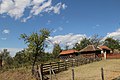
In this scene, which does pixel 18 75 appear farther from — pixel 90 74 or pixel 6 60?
pixel 6 60

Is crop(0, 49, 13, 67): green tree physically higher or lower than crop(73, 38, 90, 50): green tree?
lower

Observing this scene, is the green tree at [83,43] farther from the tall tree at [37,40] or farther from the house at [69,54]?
the tall tree at [37,40]

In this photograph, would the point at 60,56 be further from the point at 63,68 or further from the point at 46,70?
the point at 46,70

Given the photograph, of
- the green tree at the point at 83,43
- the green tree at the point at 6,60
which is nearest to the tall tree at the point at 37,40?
the green tree at the point at 6,60

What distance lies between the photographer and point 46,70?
103 ft

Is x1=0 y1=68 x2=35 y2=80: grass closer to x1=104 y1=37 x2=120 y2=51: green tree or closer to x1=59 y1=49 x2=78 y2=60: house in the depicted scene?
x1=59 y1=49 x2=78 y2=60: house

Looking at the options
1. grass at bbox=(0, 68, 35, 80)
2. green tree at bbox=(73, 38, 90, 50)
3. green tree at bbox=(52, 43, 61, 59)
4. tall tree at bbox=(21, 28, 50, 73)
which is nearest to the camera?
grass at bbox=(0, 68, 35, 80)

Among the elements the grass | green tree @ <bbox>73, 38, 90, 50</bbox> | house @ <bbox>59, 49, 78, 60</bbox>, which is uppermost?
green tree @ <bbox>73, 38, 90, 50</bbox>

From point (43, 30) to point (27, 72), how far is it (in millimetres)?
21784

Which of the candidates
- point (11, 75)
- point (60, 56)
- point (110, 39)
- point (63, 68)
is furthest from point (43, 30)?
point (110, 39)

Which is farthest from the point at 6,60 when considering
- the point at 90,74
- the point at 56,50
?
the point at 90,74

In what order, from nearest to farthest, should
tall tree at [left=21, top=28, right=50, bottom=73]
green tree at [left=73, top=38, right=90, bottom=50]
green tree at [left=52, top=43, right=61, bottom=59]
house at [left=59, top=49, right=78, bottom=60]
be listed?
tall tree at [left=21, top=28, right=50, bottom=73]
house at [left=59, top=49, right=78, bottom=60]
green tree at [left=52, top=43, right=61, bottom=59]
green tree at [left=73, top=38, right=90, bottom=50]

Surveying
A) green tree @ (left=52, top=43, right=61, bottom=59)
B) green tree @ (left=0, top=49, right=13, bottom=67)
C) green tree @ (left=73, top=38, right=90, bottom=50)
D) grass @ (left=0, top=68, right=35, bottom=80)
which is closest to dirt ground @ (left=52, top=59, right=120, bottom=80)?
grass @ (left=0, top=68, right=35, bottom=80)

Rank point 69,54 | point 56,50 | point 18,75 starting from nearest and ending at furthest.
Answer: point 18,75 → point 69,54 → point 56,50
